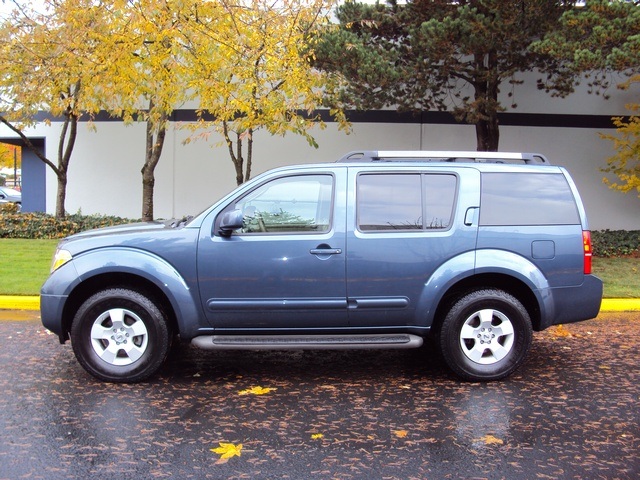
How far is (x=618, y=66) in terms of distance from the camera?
1016 centimetres

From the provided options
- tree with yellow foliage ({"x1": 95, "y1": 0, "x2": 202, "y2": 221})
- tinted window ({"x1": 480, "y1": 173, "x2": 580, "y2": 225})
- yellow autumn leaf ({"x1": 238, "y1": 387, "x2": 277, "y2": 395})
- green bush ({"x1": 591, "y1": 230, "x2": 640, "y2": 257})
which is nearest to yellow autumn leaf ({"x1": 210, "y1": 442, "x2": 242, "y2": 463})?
yellow autumn leaf ({"x1": 238, "y1": 387, "x2": 277, "y2": 395})

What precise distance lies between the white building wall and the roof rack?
10.3 m

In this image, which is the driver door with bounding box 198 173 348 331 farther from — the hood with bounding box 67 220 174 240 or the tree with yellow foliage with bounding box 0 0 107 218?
the tree with yellow foliage with bounding box 0 0 107 218

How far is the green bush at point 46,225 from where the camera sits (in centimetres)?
1577

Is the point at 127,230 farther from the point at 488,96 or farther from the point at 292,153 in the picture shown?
the point at 292,153

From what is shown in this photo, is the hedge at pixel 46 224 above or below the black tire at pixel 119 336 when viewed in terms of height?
above

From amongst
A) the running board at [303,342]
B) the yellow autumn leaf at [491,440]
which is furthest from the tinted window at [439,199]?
the yellow autumn leaf at [491,440]

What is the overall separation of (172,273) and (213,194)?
11.6m

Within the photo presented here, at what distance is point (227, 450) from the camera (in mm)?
4215

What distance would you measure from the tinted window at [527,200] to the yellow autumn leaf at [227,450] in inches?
114

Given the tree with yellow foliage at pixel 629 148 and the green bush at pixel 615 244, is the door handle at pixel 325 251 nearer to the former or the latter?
the tree with yellow foliage at pixel 629 148

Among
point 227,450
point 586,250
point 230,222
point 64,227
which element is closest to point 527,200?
point 586,250

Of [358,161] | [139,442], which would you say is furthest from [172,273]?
[358,161]

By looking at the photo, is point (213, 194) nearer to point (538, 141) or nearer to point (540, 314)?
point (538, 141)
